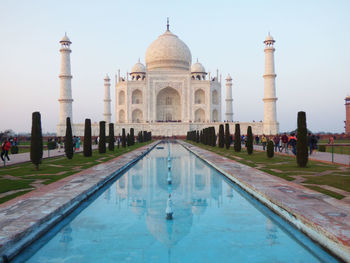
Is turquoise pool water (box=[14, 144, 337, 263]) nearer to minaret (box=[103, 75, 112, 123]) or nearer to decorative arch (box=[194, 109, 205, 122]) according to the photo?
minaret (box=[103, 75, 112, 123])

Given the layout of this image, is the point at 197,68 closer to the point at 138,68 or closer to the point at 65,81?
the point at 138,68

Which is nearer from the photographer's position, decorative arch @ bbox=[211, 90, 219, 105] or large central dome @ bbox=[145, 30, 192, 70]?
decorative arch @ bbox=[211, 90, 219, 105]

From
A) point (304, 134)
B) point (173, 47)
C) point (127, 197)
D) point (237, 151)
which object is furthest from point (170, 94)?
point (127, 197)

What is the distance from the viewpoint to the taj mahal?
97.6ft

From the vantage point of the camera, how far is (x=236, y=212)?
4.23 meters

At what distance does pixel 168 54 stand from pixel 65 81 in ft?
44.3

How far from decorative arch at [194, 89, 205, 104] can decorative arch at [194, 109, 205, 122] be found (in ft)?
3.78

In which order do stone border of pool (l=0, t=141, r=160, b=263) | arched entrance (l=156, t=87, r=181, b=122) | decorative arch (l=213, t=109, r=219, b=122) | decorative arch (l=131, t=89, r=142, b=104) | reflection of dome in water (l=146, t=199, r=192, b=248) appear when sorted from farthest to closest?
arched entrance (l=156, t=87, r=181, b=122) → decorative arch (l=213, t=109, r=219, b=122) → decorative arch (l=131, t=89, r=142, b=104) → reflection of dome in water (l=146, t=199, r=192, b=248) → stone border of pool (l=0, t=141, r=160, b=263)

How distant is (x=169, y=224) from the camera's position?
3.72 m

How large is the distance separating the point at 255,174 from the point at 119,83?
3188 cm

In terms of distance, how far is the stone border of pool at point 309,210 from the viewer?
269 cm

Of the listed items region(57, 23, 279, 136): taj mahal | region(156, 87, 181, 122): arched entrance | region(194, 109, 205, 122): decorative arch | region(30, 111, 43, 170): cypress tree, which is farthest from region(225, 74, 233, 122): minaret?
region(30, 111, 43, 170): cypress tree

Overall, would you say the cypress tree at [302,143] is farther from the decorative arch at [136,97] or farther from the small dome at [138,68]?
the small dome at [138,68]

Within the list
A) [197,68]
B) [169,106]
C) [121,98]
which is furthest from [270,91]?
[121,98]
